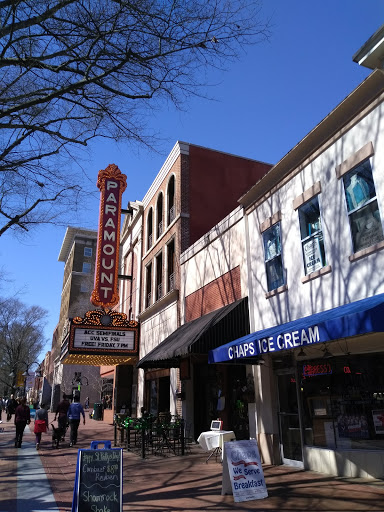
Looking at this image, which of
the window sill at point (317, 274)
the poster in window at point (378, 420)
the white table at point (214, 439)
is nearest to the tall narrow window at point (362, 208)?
the window sill at point (317, 274)

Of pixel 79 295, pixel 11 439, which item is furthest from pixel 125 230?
pixel 79 295

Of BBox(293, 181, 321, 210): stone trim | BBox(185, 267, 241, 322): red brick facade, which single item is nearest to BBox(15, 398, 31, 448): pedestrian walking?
BBox(185, 267, 241, 322): red brick facade

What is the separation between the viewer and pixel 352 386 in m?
8.23

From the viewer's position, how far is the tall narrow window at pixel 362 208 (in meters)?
7.48

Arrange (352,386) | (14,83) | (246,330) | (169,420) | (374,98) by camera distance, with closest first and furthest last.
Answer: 1. (374,98)
2. (352,386)
3. (14,83)
4. (246,330)
5. (169,420)

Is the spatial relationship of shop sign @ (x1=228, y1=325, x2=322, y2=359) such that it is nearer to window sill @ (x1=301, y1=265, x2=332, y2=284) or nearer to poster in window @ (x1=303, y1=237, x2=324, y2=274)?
window sill @ (x1=301, y1=265, x2=332, y2=284)

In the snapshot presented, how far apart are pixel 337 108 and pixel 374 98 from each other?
0.82 metres

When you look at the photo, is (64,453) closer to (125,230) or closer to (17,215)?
(17,215)

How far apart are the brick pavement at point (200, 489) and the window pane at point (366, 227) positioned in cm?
408

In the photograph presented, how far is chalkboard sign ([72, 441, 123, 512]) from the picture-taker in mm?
5105

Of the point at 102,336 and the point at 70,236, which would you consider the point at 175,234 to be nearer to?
the point at 102,336

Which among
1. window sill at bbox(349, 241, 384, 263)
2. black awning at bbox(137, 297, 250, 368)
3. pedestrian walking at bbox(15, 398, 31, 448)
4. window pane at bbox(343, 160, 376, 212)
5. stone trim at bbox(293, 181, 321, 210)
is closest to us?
window sill at bbox(349, 241, 384, 263)

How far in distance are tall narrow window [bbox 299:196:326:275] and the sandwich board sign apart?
12.9ft

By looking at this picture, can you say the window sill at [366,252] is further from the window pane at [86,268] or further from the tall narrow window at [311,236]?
the window pane at [86,268]
